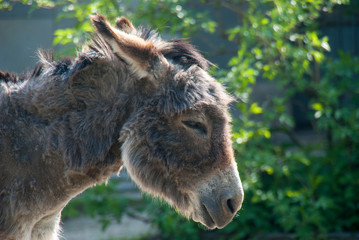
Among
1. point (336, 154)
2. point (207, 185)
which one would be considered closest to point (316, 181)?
point (336, 154)

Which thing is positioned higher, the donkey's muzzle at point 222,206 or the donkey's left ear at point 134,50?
the donkey's left ear at point 134,50

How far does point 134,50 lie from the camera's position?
7.41 feet

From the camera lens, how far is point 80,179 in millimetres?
2340

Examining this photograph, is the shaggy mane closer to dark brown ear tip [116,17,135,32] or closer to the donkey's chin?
dark brown ear tip [116,17,135,32]

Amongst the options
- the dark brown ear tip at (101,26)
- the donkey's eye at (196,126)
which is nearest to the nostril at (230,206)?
the donkey's eye at (196,126)

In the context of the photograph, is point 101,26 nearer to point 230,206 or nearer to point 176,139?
point 176,139

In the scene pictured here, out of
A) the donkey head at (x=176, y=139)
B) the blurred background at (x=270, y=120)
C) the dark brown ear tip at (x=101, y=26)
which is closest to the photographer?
the dark brown ear tip at (x=101, y=26)

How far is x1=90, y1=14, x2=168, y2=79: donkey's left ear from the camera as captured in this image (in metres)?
2.19

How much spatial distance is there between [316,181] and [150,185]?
2.77m

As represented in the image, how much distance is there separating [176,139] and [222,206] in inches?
15.8

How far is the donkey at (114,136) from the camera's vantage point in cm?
225

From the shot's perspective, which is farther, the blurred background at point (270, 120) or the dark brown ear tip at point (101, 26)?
the blurred background at point (270, 120)

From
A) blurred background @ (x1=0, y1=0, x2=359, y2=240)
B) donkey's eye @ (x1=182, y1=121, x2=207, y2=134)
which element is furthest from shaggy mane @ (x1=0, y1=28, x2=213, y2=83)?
blurred background @ (x1=0, y1=0, x2=359, y2=240)

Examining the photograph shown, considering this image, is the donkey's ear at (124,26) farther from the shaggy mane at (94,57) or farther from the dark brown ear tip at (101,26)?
the dark brown ear tip at (101,26)
